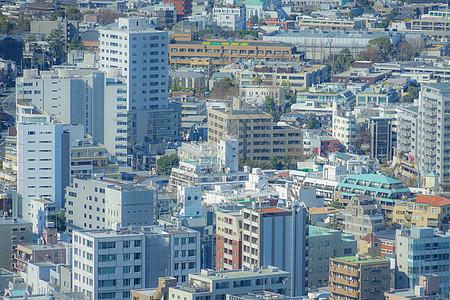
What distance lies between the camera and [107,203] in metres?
62.5

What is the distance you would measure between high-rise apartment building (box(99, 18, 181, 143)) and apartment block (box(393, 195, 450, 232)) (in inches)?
901

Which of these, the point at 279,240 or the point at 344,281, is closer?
the point at 344,281

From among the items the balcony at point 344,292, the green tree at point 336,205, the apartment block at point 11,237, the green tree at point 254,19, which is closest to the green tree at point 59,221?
the apartment block at point 11,237

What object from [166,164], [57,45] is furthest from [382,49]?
[166,164]

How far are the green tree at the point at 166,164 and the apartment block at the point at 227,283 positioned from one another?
3283cm

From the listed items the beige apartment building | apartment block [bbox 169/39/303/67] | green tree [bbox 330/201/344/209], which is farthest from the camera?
apartment block [bbox 169/39/303/67]

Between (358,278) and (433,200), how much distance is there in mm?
13371

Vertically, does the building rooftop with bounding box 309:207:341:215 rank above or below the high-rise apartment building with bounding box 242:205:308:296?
below

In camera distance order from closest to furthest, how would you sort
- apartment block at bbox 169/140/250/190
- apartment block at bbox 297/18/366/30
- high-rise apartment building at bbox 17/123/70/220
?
high-rise apartment building at bbox 17/123/70/220
apartment block at bbox 169/140/250/190
apartment block at bbox 297/18/366/30

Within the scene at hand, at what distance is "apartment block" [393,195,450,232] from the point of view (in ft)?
218

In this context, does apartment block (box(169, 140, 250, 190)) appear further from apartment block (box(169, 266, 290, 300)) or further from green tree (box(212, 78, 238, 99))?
green tree (box(212, 78, 238, 99))

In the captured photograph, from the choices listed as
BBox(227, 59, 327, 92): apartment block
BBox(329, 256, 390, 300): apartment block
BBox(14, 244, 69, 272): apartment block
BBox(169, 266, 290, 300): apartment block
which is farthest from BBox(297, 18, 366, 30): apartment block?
BBox(169, 266, 290, 300): apartment block

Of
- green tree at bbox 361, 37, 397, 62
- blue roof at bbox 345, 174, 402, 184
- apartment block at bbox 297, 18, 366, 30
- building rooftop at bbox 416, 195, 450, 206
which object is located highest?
apartment block at bbox 297, 18, 366, 30

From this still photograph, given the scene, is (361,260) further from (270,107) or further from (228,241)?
(270,107)
